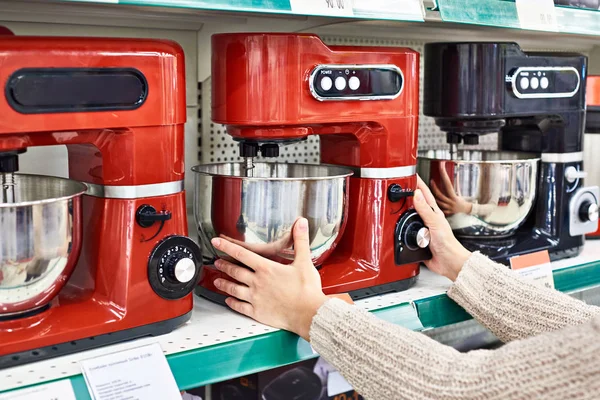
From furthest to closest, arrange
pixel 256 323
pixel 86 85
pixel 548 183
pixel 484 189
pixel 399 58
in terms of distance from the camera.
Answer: pixel 548 183, pixel 484 189, pixel 399 58, pixel 256 323, pixel 86 85

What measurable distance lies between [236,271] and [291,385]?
0.44 m

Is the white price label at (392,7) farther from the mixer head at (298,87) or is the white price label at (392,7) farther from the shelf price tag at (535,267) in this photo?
the shelf price tag at (535,267)

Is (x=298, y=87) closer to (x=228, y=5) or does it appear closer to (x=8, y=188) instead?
(x=228, y=5)

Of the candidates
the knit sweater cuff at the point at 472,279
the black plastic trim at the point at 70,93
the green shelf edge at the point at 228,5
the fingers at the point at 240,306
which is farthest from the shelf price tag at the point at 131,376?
the knit sweater cuff at the point at 472,279

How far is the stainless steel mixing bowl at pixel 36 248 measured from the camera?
31.6 inches

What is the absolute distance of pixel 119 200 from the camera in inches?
36.1

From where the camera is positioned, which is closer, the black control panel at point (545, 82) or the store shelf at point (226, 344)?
the store shelf at point (226, 344)

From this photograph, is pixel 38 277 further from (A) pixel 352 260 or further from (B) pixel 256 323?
(A) pixel 352 260

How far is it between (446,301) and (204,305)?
384 mm

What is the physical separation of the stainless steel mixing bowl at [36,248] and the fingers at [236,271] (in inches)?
8.9

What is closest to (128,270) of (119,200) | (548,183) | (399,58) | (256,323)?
(119,200)

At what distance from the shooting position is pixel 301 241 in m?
1.01

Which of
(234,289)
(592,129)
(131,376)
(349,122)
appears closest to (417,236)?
(349,122)

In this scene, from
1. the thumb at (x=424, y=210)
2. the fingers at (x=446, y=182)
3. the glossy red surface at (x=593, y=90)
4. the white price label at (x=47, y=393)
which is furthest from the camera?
the glossy red surface at (x=593, y=90)
